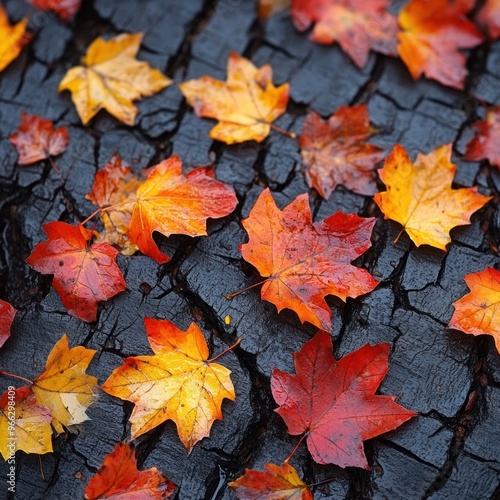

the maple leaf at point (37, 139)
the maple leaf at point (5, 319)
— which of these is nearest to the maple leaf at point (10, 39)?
the maple leaf at point (37, 139)

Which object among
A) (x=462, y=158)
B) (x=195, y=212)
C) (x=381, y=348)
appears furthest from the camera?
(x=462, y=158)

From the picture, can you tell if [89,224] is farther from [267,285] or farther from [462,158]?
[462,158]

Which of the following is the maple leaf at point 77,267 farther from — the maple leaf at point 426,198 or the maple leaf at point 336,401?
the maple leaf at point 426,198

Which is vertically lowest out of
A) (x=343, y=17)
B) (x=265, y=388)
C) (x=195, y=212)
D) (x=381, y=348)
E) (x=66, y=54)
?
(x=265, y=388)

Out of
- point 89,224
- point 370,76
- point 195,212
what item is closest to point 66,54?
point 89,224

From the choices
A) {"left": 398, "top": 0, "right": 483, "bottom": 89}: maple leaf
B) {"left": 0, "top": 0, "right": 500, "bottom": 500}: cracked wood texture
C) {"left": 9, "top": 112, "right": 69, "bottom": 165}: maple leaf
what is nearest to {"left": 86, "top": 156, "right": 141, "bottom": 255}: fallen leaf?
{"left": 0, "top": 0, "right": 500, "bottom": 500}: cracked wood texture

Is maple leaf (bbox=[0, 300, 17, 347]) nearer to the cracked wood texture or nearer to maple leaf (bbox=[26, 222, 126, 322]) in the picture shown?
the cracked wood texture

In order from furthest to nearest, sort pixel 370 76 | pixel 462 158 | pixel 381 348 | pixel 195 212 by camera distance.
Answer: pixel 370 76 → pixel 462 158 → pixel 195 212 → pixel 381 348

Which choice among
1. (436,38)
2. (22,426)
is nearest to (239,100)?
(436,38)
